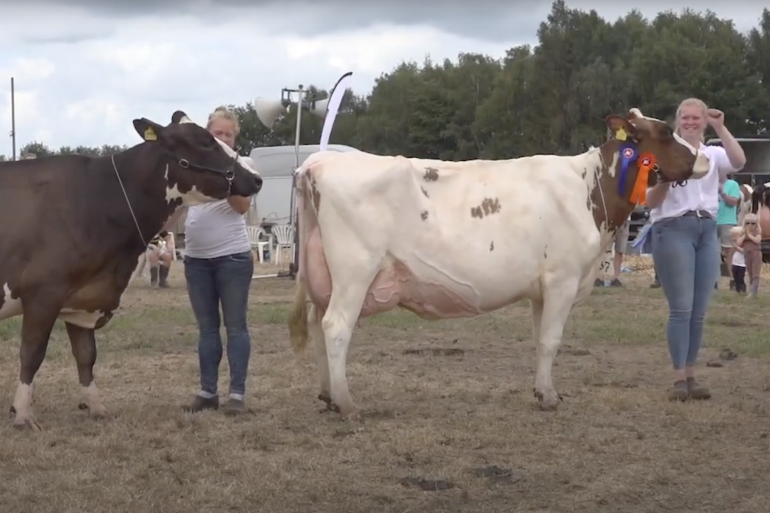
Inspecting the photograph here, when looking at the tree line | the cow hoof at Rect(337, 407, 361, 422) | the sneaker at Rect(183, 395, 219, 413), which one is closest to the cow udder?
the cow hoof at Rect(337, 407, 361, 422)

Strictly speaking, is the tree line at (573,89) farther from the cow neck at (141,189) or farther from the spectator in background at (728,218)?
the cow neck at (141,189)

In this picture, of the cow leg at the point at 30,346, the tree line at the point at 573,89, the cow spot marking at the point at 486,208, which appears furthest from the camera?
the tree line at the point at 573,89

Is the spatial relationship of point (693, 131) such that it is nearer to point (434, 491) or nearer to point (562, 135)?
point (434, 491)

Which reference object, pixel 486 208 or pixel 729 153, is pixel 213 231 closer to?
pixel 486 208

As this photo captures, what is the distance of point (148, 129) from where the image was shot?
6719mm

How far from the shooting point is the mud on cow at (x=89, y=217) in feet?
20.9

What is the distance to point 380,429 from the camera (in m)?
6.48

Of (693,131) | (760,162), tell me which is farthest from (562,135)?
(693,131)

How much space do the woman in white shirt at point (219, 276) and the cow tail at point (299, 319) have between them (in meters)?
0.31

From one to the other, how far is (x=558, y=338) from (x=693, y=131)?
172 cm

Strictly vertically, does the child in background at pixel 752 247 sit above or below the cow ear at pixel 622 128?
below

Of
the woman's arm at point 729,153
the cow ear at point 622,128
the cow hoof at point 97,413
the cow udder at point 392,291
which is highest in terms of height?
the cow ear at point 622,128

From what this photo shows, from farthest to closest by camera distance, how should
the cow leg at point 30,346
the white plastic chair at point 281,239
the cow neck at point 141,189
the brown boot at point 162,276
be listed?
the white plastic chair at point 281,239 < the brown boot at point 162,276 < the cow neck at point 141,189 < the cow leg at point 30,346

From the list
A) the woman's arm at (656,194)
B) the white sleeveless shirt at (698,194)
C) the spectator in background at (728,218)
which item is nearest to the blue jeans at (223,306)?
the woman's arm at (656,194)
